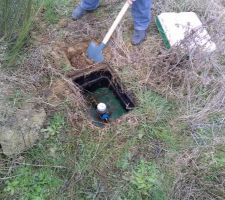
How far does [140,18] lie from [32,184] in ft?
5.50

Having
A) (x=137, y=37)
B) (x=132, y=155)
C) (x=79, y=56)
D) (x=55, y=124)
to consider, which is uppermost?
(x=137, y=37)

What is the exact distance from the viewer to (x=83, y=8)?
10.1 feet

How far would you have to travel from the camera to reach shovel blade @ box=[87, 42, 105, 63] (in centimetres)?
289

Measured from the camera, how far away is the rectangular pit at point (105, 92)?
2814 millimetres

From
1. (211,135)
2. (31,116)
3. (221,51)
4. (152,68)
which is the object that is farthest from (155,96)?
(31,116)

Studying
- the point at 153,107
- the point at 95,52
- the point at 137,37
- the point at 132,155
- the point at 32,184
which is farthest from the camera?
the point at 137,37

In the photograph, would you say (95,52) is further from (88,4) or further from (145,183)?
(145,183)

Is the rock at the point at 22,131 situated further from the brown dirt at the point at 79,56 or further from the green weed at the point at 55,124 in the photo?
the brown dirt at the point at 79,56

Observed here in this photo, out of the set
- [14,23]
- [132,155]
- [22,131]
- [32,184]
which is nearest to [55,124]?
[22,131]

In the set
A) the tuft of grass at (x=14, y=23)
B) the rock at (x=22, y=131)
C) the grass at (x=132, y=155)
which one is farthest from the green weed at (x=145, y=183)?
the tuft of grass at (x=14, y=23)

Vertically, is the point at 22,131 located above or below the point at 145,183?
above

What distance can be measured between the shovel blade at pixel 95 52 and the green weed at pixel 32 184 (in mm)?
1087

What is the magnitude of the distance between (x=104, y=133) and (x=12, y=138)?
2.24ft

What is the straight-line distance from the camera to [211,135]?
262 centimetres
